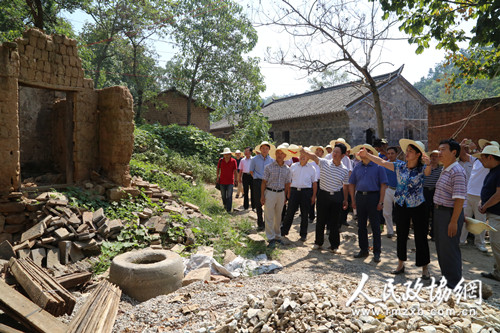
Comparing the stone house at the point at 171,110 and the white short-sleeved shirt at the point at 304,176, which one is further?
the stone house at the point at 171,110

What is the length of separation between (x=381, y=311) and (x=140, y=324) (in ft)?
8.29

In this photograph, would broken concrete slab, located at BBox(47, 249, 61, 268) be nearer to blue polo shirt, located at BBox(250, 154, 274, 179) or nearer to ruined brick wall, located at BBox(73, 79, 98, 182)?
ruined brick wall, located at BBox(73, 79, 98, 182)

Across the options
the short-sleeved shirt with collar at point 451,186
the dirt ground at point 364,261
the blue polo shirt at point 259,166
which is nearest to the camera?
the short-sleeved shirt with collar at point 451,186

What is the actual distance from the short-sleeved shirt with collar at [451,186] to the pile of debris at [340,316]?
1220mm

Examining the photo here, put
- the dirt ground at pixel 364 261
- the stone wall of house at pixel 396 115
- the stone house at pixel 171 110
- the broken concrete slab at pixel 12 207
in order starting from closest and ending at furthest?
the dirt ground at pixel 364 261, the broken concrete slab at pixel 12 207, the stone wall of house at pixel 396 115, the stone house at pixel 171 110

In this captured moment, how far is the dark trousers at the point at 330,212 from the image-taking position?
5723 mm

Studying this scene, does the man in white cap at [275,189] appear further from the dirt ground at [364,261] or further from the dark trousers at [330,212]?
the dark trousers at [330,212]

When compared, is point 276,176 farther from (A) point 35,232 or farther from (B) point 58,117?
(B) point 58,117

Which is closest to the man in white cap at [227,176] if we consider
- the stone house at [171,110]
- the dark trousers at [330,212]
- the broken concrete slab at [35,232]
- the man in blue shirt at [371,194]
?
the dark trousers at [330,212]

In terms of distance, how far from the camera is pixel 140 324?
11.1 ft

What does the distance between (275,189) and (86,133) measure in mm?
4597

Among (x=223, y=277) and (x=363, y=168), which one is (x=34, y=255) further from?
(x=363, y=168)

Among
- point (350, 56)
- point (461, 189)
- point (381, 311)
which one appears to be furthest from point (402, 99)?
point (381, 311)

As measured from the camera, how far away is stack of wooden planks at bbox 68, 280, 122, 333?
122 inches
